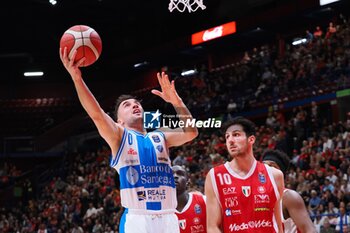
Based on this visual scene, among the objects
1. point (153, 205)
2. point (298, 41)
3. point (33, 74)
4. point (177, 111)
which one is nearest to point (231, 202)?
point (153, 205)

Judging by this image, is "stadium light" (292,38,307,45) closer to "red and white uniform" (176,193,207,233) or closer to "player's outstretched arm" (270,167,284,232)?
"red and white uniform" (176,193,207,233)

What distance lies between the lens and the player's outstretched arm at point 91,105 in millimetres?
5133

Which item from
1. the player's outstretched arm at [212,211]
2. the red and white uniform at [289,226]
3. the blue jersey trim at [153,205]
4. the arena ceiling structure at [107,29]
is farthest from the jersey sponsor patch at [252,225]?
the arena ceiling structure at [107,29]

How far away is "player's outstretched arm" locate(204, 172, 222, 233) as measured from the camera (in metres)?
5.70

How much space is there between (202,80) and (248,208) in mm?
22750

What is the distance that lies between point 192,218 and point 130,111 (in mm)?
2055

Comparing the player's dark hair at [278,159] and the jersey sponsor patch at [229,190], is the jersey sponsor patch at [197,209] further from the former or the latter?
the jersey sponsor patch at [229,190]

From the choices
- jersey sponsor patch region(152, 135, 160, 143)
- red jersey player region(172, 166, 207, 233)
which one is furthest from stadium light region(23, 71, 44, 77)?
jersey sponsor patch region(152, 135, 160, 143)

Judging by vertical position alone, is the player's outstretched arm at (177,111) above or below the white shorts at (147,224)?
above

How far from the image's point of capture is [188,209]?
286 inches

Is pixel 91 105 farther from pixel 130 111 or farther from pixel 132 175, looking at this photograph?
pixel 132 175

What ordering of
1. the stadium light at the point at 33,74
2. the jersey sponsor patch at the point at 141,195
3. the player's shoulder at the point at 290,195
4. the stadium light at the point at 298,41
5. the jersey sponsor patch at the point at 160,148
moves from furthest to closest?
the stadium light at the point at 33,74 → the stadium light at the point at 298,41 → the player's shoulder at the point at 290,195 → the jersey sponsor patch at the point at 160,148 → the jersey sponsor patch at the point at 141,195

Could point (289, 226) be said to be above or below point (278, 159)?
below

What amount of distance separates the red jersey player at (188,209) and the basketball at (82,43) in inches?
85.2
